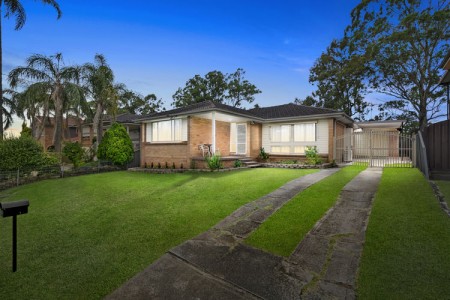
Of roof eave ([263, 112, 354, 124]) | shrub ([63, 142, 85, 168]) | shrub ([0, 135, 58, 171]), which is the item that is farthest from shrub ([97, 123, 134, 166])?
roof eave ([263, 112, 354, 124])

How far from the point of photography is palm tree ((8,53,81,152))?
18500mm

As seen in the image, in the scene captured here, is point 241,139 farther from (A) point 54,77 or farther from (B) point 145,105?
(B) point 145,105

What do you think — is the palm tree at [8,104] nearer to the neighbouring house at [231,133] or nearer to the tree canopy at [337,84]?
the neighbouring house at [231,133]

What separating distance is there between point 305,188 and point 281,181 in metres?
1.58

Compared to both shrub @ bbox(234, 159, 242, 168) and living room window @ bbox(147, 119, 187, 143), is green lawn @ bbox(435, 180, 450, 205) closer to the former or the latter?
shrub @ bbox(234, 159, 242, 168)

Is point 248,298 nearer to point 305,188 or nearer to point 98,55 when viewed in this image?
point 305,188

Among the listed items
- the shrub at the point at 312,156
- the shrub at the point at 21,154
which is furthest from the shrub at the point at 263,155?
the shrub at the point at 21,154

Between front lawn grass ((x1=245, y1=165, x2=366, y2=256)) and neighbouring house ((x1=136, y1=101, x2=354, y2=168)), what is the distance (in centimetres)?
818

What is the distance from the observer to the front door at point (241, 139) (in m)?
17.8

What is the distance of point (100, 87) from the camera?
71.6ft

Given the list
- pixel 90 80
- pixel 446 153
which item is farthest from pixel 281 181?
pixel 90 80

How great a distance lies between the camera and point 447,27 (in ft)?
68.2

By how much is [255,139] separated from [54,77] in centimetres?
1733

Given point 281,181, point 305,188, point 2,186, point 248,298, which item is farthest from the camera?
point 2,186
